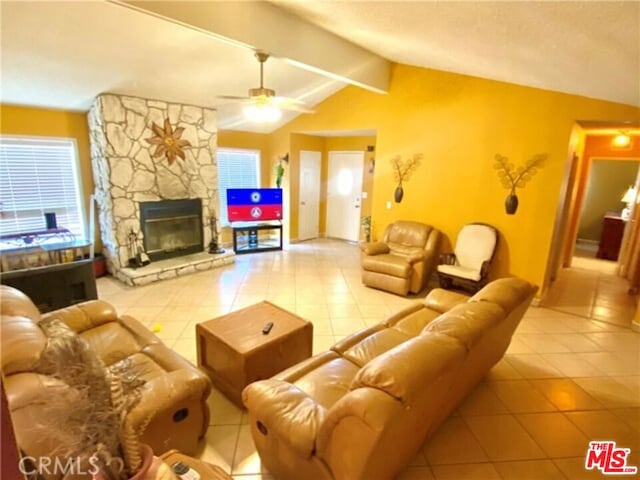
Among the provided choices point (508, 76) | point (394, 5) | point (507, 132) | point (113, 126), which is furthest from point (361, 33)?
point (113, 126)

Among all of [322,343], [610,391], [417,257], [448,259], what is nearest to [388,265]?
[417,257]

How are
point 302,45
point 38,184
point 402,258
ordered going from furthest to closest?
point 402,258 < point 38,184 < point 302,45

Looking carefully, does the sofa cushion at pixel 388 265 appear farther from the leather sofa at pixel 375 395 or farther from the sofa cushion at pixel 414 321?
the leather sofa at pixel 375 395

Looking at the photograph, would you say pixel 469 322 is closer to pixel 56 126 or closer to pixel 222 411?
pixel 222 411

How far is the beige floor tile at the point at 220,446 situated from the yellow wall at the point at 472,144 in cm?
401

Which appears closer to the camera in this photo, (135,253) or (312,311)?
(312,311)

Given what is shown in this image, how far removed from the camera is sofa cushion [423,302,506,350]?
1610mm

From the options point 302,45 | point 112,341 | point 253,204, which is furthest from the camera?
point 253,204

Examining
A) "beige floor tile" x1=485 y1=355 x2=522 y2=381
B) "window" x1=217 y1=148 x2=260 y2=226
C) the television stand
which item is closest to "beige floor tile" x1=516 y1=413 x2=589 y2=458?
"beige floor tile" x1=485 y1=355 x2=522 y2=381

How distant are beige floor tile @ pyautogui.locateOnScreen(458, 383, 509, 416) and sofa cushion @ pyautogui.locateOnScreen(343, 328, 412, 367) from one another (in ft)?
2.14

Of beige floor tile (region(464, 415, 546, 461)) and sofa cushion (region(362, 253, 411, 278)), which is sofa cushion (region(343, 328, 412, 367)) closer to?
beige floor tile (region(464, 415, 546, 461))

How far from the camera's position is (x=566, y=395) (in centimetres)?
257

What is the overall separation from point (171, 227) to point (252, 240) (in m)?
1.78

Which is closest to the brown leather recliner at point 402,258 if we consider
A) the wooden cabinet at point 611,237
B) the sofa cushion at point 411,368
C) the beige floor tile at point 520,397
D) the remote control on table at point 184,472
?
the beige floor tile at point 520,397
